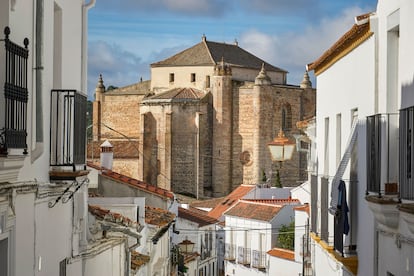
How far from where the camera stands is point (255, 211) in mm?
40875

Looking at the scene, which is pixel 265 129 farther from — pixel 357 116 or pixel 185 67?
pixel 357 116

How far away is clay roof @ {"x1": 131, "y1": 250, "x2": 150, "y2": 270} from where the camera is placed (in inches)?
611

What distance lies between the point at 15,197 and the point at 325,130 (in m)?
8.59

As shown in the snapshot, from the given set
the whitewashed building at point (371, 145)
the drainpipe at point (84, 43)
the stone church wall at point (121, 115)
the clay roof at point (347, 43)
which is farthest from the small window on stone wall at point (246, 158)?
the drainpipe at point (84, 43)

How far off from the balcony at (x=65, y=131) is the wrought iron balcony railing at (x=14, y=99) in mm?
1739

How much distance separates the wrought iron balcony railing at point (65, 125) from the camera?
29.2 feet

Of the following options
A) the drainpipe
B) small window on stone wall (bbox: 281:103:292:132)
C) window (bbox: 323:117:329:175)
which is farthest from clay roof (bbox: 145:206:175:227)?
small window on stone wall (bbox: 281:103:292:132)

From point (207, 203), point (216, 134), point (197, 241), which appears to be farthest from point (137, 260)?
point (216, 134)

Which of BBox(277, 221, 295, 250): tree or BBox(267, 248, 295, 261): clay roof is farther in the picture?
BBox(277, 221, 295, 250): tree

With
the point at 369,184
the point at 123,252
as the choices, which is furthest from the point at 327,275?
the point at 369,184

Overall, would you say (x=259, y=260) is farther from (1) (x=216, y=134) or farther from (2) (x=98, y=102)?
(2) (x=98, y=102)

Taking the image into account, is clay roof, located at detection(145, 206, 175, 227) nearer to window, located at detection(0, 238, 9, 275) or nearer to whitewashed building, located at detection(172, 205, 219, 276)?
whitewashed building, located at detection(172, 205, 219, 276)

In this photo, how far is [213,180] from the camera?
69688mm

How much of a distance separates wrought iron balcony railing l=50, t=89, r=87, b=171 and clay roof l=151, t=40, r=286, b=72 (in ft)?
209
